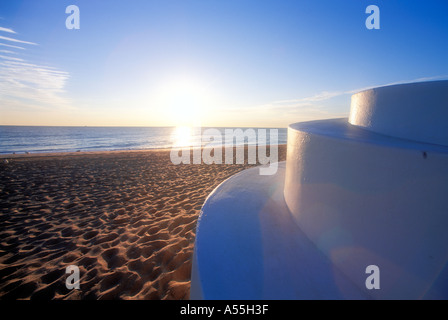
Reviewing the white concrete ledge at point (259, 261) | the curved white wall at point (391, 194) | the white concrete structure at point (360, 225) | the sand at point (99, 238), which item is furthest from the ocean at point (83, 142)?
the curved white wall at point (391, 194)

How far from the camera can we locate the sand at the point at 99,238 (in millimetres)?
2402

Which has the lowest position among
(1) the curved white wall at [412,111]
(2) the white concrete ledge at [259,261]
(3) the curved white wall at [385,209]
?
(2) the white concrete ledge at [259,261]

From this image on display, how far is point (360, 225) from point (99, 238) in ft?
13.4

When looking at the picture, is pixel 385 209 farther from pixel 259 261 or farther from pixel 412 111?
pixel 259 261

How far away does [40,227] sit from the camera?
380cm

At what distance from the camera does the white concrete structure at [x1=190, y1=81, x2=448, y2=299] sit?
1314 millimetres

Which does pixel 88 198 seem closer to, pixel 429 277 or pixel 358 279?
pixel 358 279

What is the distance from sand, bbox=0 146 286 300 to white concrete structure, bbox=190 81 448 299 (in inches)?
37.2

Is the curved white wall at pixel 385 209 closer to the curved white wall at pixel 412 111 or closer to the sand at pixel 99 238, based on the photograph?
the curved white wall at pixel 412 111

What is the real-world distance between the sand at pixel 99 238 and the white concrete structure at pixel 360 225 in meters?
0.95

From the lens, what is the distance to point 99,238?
3.42 m

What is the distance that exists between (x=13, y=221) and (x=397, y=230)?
660cm

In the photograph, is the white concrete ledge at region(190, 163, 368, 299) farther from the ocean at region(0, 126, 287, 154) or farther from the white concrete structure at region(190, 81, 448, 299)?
the ocean at region(0, 126, 287, 154)
